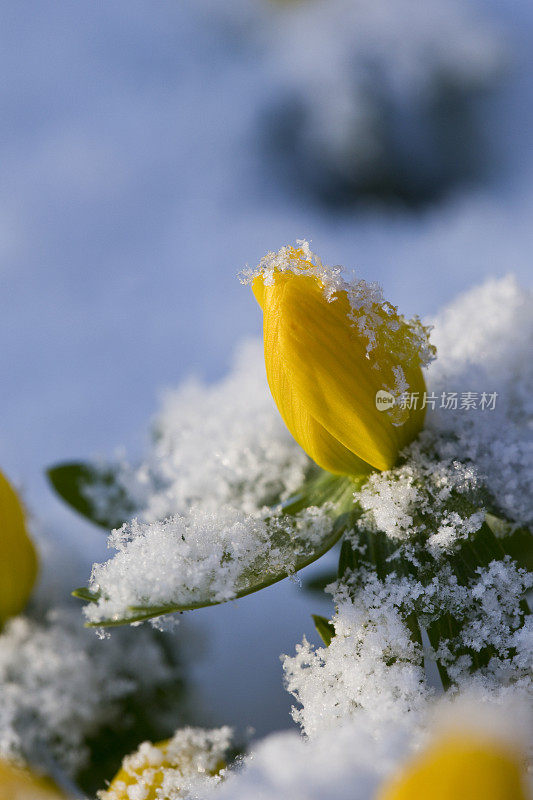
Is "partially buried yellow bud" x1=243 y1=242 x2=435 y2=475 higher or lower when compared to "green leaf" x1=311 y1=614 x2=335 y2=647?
higher

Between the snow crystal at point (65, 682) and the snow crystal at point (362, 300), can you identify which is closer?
the snow crystal at point (362, 300)

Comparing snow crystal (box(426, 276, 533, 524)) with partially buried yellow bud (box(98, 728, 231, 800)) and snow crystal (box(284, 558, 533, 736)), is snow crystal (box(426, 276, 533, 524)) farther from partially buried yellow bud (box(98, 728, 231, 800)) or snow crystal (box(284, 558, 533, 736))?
partially buried yellow bud (box(98, 728, 231, 800))

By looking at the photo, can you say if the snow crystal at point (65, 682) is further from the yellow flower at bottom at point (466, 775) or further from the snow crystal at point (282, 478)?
the yellow flower at bottom at point (466, 775)

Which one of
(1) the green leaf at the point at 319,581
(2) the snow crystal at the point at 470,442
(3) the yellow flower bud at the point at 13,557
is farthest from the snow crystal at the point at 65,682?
(2) the snow crystal at the point at 470,442

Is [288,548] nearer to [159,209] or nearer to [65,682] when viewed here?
[65,682]

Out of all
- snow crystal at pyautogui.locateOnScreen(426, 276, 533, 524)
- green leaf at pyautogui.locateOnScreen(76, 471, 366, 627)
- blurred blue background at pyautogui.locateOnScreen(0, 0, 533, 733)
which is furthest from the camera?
blurred blue background at pyautogui.locateOnScreen(0, 0, 533, 733)

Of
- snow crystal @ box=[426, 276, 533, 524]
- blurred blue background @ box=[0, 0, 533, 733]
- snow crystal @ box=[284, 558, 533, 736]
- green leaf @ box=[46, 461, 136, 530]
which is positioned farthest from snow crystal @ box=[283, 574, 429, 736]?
blurred blue background @ box=[0, 0, 533, 733]
